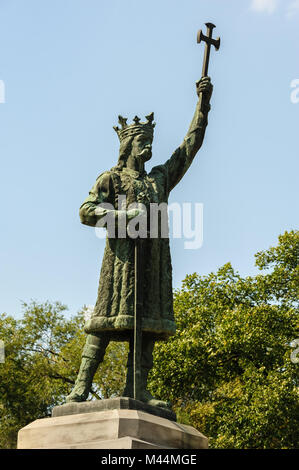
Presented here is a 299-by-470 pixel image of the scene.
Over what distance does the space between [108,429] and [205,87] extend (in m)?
4.61

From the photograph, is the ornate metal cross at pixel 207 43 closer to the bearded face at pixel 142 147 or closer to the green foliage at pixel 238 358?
the bearded face at pixel 142 147

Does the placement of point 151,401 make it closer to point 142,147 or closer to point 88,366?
point 88,366

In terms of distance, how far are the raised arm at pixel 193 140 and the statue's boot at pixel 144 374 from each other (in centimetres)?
210

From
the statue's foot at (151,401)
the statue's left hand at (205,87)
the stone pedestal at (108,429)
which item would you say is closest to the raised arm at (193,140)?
the statue's left hand at (205,87)

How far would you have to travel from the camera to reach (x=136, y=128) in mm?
8453

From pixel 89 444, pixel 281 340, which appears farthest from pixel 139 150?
pixel 281 340

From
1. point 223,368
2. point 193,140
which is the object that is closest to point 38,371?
point 223,368

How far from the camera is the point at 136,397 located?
7.20 meters

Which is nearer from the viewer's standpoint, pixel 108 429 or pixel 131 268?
pixel 108 429

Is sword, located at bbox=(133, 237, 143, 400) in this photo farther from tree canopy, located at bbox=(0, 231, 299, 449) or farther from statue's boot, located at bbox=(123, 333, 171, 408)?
tree canopy, located at bbox=(0, 231, 299, 449)

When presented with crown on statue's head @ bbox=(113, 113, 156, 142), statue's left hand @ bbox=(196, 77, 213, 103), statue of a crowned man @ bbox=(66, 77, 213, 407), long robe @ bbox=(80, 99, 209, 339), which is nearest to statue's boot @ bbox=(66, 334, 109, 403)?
statue of a crowned man @ bbox=(66, 77, 213, 407)
